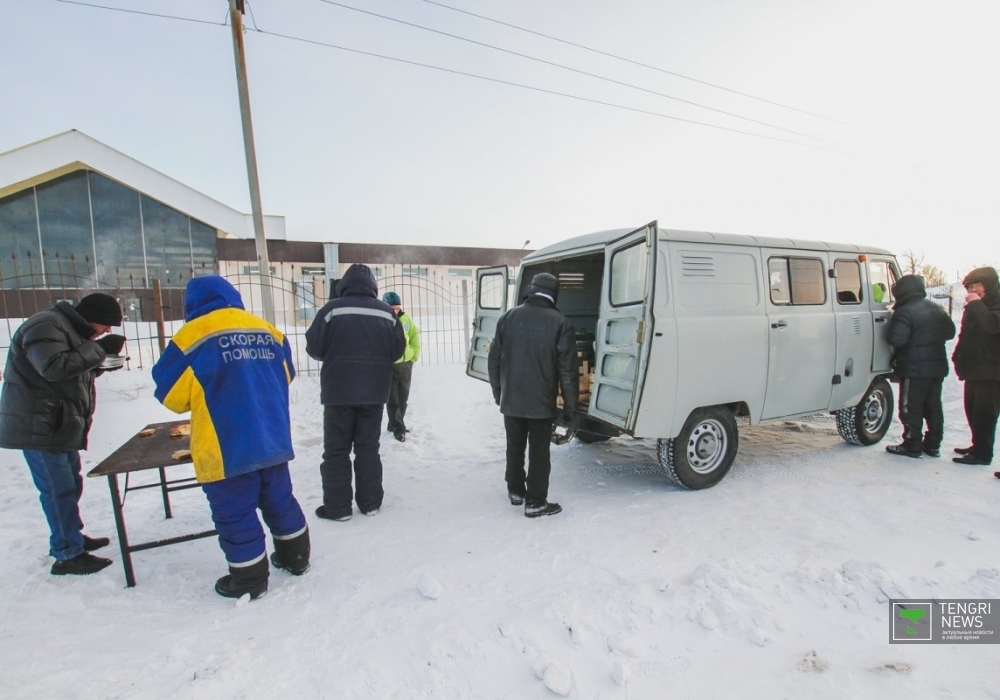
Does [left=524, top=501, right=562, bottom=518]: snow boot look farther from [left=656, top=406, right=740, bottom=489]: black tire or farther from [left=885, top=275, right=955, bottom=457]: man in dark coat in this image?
[left=885, top=275, right=955, bottom=457]: man in dark coat

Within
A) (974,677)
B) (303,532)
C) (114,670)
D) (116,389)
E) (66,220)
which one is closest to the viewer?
(974,677)

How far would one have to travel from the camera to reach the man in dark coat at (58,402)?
2822 millimetres

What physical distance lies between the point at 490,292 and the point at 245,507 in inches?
149

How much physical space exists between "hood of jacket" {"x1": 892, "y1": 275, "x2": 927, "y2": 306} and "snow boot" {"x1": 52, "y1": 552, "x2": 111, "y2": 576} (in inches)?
302

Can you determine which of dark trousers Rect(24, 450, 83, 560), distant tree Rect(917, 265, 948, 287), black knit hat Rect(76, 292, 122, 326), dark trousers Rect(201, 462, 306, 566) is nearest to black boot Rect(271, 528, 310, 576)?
dark trousers Rect(201, 462, 306, 566)

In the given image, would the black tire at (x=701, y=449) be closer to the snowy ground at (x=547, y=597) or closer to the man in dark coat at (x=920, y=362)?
the snowy ground at (x=547, y=597)

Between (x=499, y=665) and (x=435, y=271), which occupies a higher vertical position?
(x=435, y=271)

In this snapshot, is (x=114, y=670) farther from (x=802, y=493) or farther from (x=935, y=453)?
(x=935, y=453)

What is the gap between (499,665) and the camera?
6.84ft

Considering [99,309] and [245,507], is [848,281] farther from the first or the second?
[99,309]

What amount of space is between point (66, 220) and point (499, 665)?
2213 centimetres

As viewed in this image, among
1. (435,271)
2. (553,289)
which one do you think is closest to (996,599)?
(553,289)

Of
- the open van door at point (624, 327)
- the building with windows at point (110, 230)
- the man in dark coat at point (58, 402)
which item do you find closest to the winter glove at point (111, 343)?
the man in dark coat at point (58, 402)

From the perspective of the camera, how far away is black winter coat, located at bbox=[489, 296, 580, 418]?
3773mm
